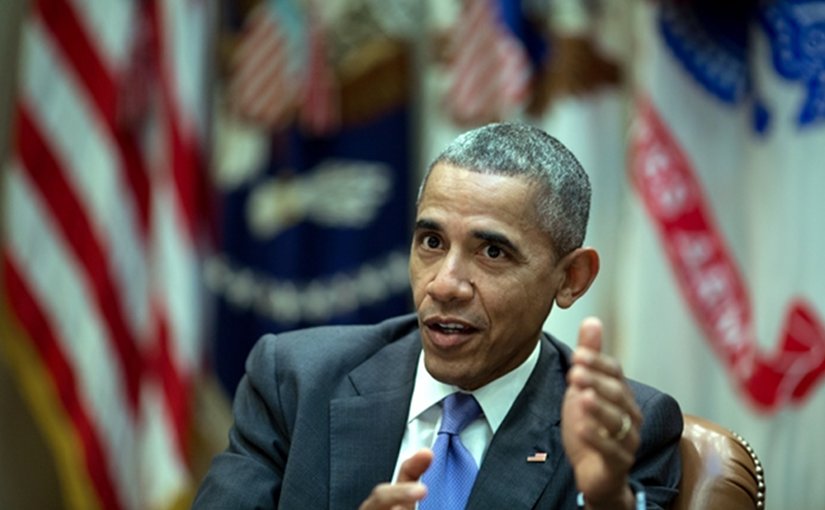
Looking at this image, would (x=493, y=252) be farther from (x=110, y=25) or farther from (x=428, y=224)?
(x=110, y=25)

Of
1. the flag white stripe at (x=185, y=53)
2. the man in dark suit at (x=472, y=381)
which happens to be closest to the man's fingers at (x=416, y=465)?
the man in dark suit at (x=472, y=381)

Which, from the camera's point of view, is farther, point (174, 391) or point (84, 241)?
point (84, 241)

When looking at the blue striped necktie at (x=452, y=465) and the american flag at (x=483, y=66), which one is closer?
the blue striped necktie at (x=452, y=465)

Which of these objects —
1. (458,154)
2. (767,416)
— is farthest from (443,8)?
(458,154)

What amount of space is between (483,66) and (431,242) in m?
2.37

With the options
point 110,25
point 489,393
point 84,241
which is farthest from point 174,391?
point 489,393

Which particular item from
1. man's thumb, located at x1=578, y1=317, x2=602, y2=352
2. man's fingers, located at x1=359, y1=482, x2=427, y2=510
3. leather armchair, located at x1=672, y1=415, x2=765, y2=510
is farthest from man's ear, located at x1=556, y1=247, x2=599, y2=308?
man's fingers, located at x1=359, y1=482, x2=427, y2=510

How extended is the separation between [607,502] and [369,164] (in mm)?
2983

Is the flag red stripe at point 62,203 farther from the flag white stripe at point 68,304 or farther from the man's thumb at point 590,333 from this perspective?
the man's thumb at point 590,333

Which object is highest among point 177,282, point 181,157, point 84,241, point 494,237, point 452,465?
point 494,237

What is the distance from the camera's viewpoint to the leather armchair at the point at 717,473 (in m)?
2.73

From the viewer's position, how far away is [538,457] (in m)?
2.66

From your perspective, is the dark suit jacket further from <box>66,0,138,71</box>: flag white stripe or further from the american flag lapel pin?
<box>66,0,138,71</box>: flag white stripe

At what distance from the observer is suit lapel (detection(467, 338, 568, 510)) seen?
2596mm
